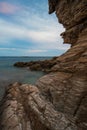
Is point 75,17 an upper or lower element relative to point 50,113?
upper

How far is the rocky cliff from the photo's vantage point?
9.84 meters

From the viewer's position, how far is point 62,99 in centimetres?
1102

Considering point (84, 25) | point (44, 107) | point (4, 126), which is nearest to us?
point (44, 107)

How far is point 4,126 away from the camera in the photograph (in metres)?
11.8

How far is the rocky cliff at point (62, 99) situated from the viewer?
9836 mm

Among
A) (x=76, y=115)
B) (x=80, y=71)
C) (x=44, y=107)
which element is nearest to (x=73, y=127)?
(x=76, y=115)

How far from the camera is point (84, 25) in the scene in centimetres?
1381

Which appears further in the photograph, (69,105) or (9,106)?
(9,106)

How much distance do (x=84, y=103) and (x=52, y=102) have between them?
8.33 ft

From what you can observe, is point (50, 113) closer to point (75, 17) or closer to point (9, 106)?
point (9, 106)

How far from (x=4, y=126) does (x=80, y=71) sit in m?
6.45

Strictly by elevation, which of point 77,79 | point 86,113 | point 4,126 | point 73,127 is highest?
point 77,79

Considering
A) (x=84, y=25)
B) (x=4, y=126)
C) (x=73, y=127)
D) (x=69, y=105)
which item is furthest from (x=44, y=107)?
(x=84, y=25)

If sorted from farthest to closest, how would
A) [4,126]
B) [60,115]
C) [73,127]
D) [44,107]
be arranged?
[4,126] < [44,107] < [60,115] < [73,127]
